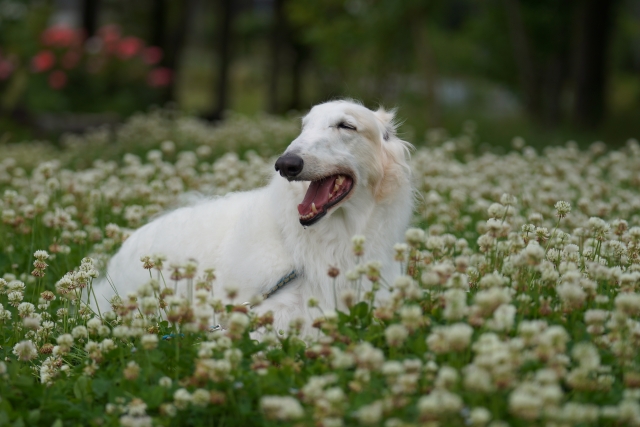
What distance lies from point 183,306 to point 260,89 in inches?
1399

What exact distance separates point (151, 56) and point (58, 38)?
2.63m

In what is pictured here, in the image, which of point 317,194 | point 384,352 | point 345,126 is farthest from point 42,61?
point 384,352

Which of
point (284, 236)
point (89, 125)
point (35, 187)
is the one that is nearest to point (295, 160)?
point (284, 236)

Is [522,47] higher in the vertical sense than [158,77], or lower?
lower

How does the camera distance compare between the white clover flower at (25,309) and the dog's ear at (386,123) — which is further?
the dog's ear at (386,123)

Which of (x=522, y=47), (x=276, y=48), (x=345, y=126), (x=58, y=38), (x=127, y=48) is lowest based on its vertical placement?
(x=345, y=126)

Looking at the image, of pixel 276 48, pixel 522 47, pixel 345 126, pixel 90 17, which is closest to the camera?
pixel 345 126

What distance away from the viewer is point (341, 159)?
4641mm

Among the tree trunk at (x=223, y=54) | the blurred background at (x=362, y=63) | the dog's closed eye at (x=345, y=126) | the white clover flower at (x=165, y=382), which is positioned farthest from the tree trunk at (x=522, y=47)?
the white clover flower at (x=165, y=382)

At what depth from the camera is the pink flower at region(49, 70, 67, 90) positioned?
1828 centimetres

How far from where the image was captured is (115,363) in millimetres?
3840

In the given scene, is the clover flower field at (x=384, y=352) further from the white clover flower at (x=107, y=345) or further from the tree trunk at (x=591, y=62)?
the tree trunk at (x=591, y=62)

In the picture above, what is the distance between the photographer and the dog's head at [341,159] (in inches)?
177

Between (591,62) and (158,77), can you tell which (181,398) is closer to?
(158,77)
